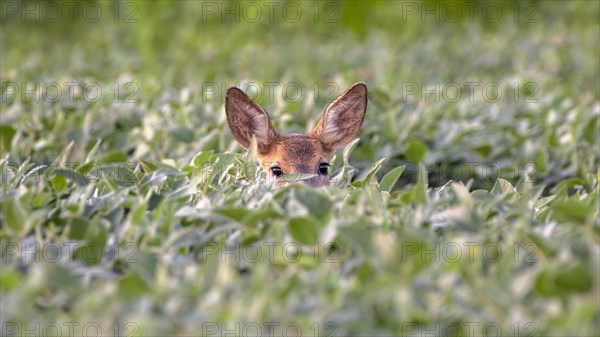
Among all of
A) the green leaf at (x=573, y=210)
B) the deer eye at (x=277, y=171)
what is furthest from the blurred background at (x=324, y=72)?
the green leaf at (x=573, y=210)

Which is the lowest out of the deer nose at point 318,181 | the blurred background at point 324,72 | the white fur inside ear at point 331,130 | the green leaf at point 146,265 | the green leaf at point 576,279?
the blurred background at point 324,72

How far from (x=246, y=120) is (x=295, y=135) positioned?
30 centimetres

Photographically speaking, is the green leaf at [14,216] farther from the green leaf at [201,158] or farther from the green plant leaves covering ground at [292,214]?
the green leaf at [201,158]

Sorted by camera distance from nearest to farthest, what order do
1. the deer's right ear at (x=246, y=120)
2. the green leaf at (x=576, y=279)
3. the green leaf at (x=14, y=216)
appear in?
1. the green leaf at (x=576, y=279)
2. the green leaf at (x=14, y=216)
3. the deer's right ear at (x=246, y=120)

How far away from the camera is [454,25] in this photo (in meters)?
11.9

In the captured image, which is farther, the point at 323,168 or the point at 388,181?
the point at 323,168

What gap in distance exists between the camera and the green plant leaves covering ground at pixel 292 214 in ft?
8.38

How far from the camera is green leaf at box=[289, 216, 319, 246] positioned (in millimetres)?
3004

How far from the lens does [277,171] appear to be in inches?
199

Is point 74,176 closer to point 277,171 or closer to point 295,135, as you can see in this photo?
point 277,171

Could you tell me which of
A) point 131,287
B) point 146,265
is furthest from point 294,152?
point 131,287

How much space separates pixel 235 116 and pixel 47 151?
43.1 inches

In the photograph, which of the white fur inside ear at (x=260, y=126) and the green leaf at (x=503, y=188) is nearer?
the green leaf at (x=503, y=188)

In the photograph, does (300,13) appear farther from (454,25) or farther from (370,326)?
(370,326)
